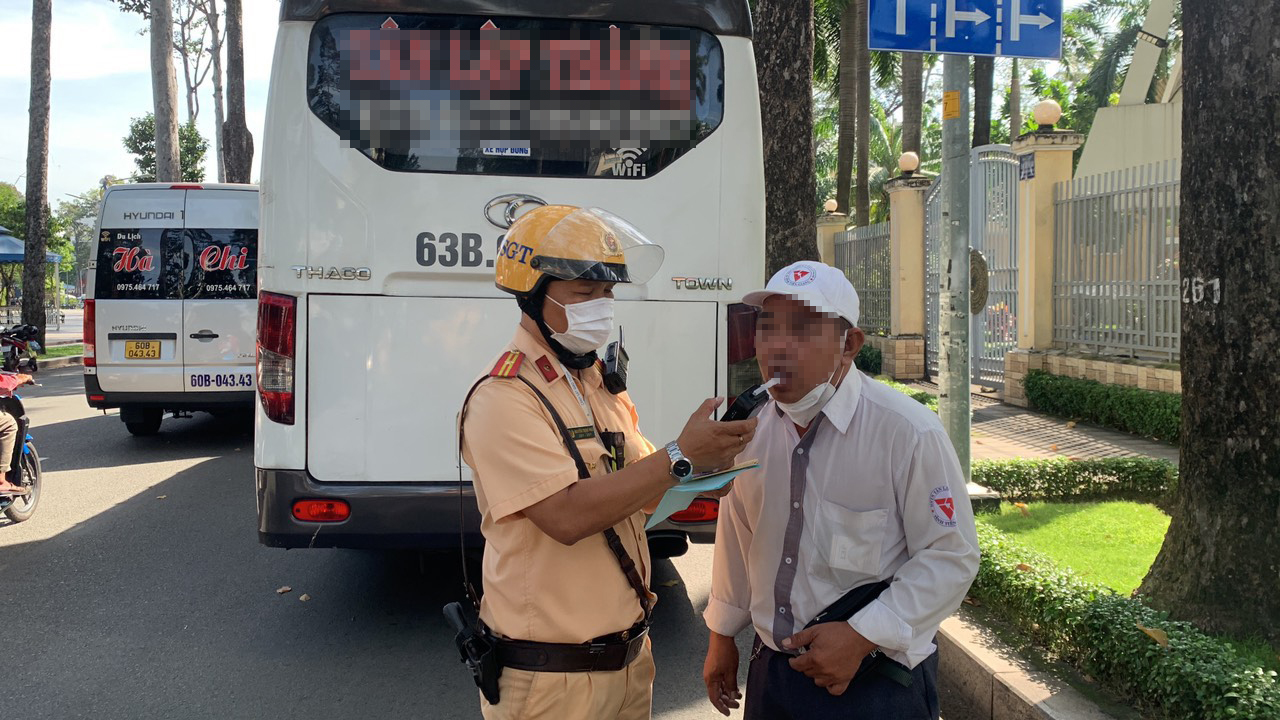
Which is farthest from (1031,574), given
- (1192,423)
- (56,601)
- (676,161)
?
(56,601)

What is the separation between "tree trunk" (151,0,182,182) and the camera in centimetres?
2083

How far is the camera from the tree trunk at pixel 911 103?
21.6 m

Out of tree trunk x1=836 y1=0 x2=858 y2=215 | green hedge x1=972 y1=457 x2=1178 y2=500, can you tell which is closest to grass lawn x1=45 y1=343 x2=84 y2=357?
tree trunk x1=836 y1=0 x2=858 y2=215

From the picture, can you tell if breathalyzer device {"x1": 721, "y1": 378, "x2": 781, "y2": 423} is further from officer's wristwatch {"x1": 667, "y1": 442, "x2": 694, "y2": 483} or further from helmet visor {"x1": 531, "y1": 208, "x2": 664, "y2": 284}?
helmet visor {"x1": 531, "y1": 208, "x2": 664, "y2": 284}

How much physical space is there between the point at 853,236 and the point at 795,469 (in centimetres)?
1700

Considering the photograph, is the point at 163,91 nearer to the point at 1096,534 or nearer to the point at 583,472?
the point at 1096,534

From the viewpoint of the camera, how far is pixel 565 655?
209cm

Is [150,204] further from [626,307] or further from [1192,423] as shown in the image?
[1192,423]

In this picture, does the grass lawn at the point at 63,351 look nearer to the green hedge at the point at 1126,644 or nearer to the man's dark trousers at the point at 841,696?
the green hedge at the point at 1126,644

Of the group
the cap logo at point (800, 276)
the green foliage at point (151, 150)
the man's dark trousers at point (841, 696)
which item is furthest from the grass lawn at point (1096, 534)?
the green foliage at point (151, 150)

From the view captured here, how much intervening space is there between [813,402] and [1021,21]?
445 centimetres

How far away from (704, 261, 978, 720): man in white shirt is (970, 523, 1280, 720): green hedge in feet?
4.68

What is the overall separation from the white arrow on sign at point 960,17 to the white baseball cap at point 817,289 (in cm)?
403

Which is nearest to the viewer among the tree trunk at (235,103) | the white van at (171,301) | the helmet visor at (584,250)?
the helmet visor at (584,250)
